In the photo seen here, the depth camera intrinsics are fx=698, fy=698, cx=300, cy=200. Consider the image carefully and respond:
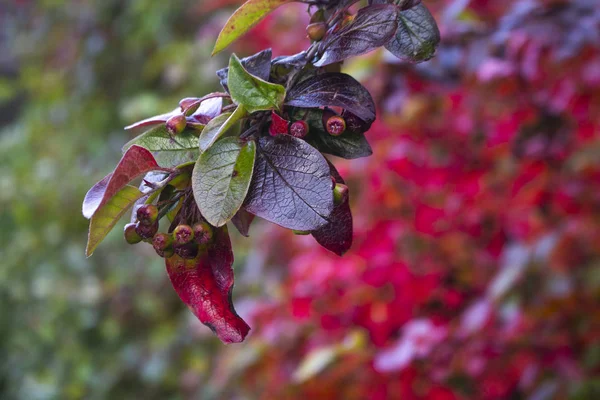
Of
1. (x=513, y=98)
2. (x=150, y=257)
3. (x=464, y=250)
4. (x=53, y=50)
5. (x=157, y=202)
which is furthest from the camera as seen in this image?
(x=53, y=50)

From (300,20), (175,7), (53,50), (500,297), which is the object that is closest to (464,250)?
(500,297)

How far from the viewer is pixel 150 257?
271 cm

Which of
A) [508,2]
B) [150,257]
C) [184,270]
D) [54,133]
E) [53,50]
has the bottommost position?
[150,257]

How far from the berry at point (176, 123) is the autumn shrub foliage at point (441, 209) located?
0.01 m

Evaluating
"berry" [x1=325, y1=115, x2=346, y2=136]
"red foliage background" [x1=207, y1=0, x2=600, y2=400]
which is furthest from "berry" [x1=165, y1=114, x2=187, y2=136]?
"red foliage background" [x1=207, y1=0, x2=600, y2=400]

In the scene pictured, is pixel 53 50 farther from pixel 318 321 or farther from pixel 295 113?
pixel 295 113

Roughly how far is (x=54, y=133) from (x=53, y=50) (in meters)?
0.50

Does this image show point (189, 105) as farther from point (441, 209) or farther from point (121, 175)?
point (441, 209)

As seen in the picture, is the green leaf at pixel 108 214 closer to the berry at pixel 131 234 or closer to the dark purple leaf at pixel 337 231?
the berry at pixel 131 234

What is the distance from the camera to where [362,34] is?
51 centimetres

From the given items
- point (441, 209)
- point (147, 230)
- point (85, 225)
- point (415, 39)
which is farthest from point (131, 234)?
point (85, 225)

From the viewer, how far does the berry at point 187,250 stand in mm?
457

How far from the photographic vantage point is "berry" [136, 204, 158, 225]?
0.45 meters

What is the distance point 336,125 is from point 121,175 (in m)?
0.16
